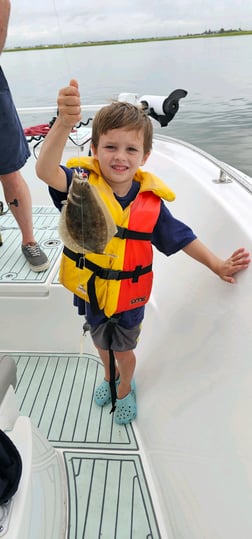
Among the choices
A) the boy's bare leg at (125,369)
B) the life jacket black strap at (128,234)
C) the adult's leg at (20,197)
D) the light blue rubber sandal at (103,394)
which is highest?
the adult's leg at (20,197)

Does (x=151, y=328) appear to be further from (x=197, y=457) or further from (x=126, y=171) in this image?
(x=126, y=171)

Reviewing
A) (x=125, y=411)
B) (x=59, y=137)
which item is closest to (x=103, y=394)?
(x=125, y=411)

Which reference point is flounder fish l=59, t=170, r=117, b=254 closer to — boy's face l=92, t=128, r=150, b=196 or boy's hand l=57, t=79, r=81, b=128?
boy's hand l=57, t=79, r=81, b=128

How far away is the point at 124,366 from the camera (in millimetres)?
1860

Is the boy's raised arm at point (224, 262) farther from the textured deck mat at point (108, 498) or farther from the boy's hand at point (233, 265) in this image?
the textured deck mat at point (108, 498)

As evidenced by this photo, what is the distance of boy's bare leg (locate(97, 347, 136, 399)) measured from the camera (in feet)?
5.98

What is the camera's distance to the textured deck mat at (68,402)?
6.19ft

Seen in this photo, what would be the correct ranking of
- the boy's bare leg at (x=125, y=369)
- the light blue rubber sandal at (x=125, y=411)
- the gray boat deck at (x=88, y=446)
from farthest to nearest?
1. the light blue rubber sandal at (x=125, y=411)
2. the boy's bare leg at (x=125, y=369)
3. the gray boat deck at (x=88, y=446)

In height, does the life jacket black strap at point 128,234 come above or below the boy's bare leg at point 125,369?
above

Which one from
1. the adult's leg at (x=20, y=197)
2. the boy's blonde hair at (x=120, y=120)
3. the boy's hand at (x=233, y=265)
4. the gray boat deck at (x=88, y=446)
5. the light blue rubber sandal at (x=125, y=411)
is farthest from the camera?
the adult's leg at (x=20, y=197)

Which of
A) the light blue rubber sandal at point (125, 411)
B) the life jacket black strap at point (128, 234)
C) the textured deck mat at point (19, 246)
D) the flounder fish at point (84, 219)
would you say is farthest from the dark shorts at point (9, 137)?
the light blue rubber sandal at point (125, 411)

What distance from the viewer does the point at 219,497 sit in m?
1.15

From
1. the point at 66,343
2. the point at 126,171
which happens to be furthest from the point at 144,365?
the point at 126,171

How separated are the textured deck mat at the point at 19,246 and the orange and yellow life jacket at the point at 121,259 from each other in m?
0.82
